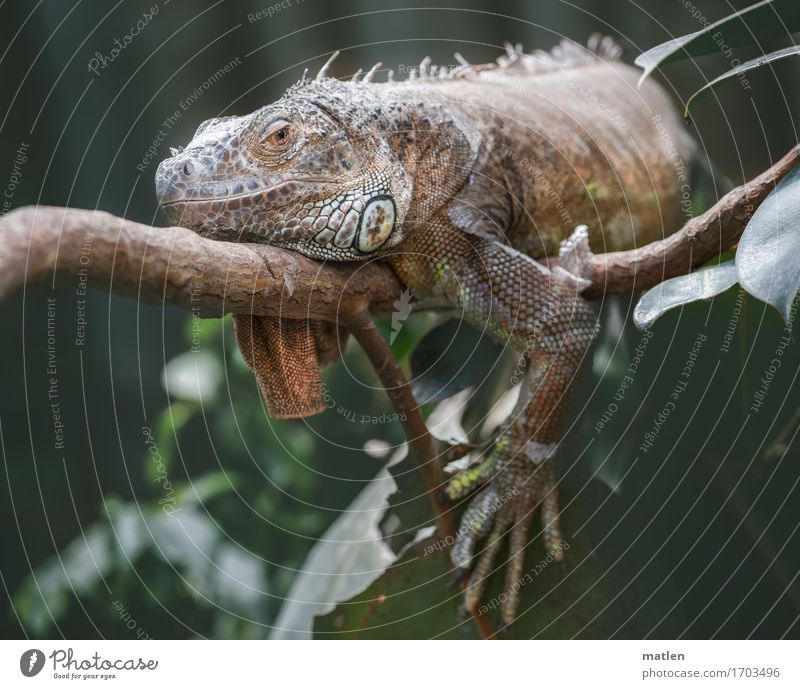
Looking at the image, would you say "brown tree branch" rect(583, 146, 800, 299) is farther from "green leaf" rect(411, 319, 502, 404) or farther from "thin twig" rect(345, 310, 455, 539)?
"thin twig" rect(345, 310, 455, 539)

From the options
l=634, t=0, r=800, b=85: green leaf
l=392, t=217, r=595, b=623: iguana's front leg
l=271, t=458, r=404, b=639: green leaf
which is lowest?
l=271, t=458, r=404, b=639: green leaf

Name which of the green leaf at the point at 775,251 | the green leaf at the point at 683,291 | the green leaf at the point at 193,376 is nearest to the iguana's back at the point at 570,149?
the green leaf at the point at 683,291

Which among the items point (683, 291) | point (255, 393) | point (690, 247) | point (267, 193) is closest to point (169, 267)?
point (267, 193)

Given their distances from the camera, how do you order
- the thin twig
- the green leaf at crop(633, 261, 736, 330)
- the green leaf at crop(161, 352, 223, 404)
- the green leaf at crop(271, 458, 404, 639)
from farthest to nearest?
1. the green leaf at crop(161, 352, 223, 404)
2. the green leaf at crop(271, 458, 404, 639)
3. the thin twig
4. the green leaf at crop(633, 261, 736, 330)

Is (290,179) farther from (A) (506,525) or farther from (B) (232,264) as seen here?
(A) (506,525)

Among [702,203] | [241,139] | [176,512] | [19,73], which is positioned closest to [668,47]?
[241,139]

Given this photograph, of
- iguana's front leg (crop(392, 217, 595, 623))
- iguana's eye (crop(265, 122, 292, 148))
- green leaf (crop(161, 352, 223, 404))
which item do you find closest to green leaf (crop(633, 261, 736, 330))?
iguana's front leg (crop(392, 217, 595, 623))

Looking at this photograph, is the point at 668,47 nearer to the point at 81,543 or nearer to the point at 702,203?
the point at 702,203
